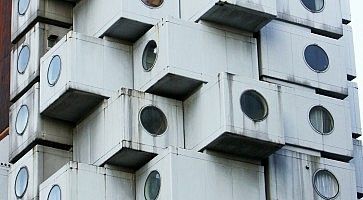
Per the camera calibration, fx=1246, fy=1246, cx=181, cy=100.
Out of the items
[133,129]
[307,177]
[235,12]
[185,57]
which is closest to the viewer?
[133,129]

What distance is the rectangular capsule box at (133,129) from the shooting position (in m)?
45.5

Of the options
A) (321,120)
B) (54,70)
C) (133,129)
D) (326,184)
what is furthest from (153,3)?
(326,184)

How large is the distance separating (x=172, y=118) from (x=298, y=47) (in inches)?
258

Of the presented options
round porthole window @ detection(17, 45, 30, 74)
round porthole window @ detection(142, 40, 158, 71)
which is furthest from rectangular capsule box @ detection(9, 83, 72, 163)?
round porthole window @ detection(142, 40, 158, 71)

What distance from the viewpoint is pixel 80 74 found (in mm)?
47312

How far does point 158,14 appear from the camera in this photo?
160 ft

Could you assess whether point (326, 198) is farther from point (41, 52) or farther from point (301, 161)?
point (41, 52)

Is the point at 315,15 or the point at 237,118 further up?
the point at 315,15

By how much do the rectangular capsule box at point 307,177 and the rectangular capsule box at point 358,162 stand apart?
2.98 metres

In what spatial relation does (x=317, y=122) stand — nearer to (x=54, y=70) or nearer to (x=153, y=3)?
(x=153, y=3)

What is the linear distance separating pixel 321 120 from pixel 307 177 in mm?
2713

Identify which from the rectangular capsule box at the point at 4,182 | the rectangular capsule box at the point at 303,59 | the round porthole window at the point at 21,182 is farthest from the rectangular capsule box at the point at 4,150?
the rectangular capsule box at the point at 303,59

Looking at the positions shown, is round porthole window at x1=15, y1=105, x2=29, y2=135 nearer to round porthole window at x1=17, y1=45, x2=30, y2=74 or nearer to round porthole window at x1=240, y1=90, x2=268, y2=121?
round porthole window at x1=17, y1=45, x2=30, y2=74

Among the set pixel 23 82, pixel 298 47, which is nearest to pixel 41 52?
pixel 23 82
